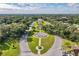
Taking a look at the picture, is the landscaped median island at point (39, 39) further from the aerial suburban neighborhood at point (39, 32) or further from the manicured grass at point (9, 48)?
the manicured grass at point (9, 48)

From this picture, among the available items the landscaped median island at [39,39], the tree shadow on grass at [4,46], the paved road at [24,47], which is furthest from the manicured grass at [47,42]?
the tree shadow on grass at [4,46]

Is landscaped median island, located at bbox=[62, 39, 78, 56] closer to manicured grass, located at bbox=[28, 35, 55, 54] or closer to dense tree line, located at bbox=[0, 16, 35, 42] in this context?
manicured grass, located at bbox=[28, 35, 55, 54]

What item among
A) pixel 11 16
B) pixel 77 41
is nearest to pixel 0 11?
pixel 11 16

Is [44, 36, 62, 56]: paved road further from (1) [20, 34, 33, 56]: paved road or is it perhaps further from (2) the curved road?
(1) [20, 34, 33, 56]: paved road

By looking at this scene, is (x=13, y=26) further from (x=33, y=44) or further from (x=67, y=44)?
(x=67, y=44)

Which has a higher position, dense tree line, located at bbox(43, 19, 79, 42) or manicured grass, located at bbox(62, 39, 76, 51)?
dense tree line, located at bbox(43, 19, 79, 42)

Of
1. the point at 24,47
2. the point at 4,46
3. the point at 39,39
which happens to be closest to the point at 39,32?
the point at 39,39

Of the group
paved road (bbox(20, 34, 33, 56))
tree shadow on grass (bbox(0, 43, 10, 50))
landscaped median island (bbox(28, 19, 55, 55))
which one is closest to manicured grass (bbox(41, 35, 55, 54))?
landscaped median island (bbox(28, 19, 55, 55))
